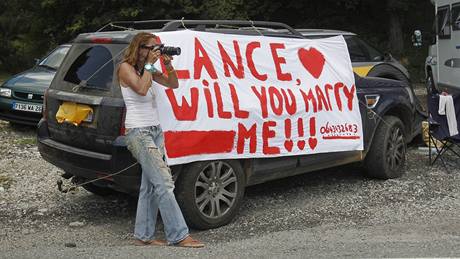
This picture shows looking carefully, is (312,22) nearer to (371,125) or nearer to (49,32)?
(49,32)

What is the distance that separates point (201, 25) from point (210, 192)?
64.2 inches

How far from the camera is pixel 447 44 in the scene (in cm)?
1090

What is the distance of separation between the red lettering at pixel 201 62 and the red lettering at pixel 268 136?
73 cm

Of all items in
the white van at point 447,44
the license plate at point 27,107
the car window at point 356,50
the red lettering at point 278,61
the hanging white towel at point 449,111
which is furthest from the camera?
the white van at point 447,44

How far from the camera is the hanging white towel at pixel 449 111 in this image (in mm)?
7879

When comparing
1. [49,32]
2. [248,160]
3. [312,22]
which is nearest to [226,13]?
[312,22]

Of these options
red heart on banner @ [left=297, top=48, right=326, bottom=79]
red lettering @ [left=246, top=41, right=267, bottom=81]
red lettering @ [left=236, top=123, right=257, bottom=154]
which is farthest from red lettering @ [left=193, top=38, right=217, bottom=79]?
red heart on banner @ [left=297, top=48, right=326, bottom=79]

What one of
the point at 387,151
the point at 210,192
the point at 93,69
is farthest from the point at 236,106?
the point at 387,151

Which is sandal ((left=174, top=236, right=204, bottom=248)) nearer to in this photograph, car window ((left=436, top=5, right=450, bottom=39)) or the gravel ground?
the gravel ground

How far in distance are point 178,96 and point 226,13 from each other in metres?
16.0

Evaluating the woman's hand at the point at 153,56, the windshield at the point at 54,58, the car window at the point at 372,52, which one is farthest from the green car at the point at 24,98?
the woman's hand at the point at 153,56

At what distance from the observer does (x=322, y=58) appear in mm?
6559

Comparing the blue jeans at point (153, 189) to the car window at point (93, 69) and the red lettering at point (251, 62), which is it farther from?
the red lettering at point (251, 62)

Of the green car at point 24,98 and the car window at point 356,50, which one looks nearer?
the car window at point 356,50
